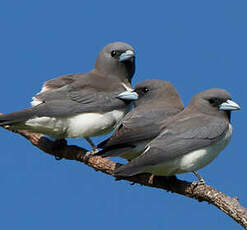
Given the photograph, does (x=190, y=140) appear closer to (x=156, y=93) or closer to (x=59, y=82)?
(x=156, y=93)

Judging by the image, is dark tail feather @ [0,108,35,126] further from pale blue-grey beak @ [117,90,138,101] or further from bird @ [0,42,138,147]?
pale blue-grey beak @ [117,90,138,101]

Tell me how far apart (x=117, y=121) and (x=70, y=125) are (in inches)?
25.3

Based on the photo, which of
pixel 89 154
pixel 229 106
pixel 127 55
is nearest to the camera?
pixel 229 106

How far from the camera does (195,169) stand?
7164mm

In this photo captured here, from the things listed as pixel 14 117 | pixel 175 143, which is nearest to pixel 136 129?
pixel 175 143

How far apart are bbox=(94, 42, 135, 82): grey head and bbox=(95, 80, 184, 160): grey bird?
2.80 feet

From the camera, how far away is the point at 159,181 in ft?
24.3

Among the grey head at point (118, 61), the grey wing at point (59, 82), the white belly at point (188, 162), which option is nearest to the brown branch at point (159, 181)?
the white belly at point (188, 162)

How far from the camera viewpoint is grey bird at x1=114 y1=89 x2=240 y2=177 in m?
6.85

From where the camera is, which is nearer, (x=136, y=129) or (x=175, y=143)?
(x=175, y=143)

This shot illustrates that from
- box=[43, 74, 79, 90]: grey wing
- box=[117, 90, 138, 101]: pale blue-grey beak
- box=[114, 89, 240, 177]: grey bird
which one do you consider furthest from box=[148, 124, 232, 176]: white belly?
box=[43, 74, 79, 90]: grey wing

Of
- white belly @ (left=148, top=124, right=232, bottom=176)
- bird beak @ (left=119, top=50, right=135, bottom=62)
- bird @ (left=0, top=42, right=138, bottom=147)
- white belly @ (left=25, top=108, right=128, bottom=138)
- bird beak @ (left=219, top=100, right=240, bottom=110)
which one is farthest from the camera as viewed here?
bird beak @ (left=119, top=50, right=135, bottom=62)

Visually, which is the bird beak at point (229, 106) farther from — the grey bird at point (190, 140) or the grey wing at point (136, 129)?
the grey wing at point (136, 129)

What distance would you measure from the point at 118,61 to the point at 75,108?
1290 millimetres
